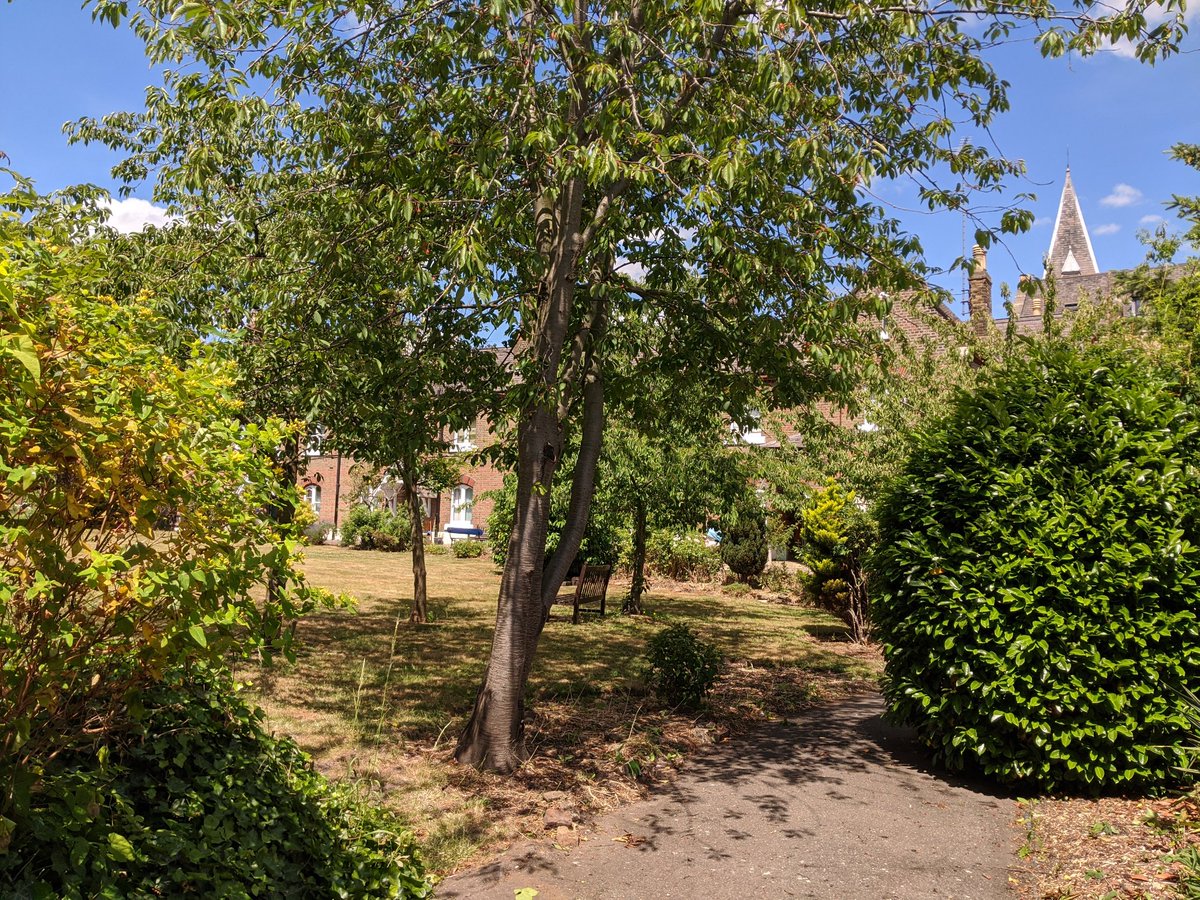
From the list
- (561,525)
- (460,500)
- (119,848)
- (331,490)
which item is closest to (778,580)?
(561,525)

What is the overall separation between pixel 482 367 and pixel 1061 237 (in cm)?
7477

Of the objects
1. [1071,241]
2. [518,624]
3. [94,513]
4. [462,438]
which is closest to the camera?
[94,513]

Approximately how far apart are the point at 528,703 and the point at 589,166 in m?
5.48

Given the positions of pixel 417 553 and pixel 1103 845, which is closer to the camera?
pixel 1103 845

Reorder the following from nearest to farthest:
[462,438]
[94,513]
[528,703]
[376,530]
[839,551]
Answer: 1. [94,513]
2. [462,438]
3. [528,703]
4. [839,551]
5. [376,530]

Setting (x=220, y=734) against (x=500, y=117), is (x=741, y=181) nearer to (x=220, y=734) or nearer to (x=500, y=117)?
(x=500, y=117)

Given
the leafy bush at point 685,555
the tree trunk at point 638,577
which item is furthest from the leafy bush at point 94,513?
the leafy bush at point 685,555

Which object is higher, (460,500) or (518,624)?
(460,500)

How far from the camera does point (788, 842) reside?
5.49m

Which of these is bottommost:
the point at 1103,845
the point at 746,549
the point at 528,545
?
the point at 1103,845

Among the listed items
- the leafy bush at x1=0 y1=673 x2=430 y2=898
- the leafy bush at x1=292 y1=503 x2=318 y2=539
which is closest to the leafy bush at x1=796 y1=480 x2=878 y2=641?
the leafy bush at x1=0 y1=673 x2=430 y2=898

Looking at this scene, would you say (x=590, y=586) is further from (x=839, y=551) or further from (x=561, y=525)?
(x=839, y=551)

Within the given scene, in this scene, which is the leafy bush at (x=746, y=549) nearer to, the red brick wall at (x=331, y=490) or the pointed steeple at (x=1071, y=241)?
the red brick wall at (x=331, y=490)

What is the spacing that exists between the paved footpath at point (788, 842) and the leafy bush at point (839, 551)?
7.43 m
